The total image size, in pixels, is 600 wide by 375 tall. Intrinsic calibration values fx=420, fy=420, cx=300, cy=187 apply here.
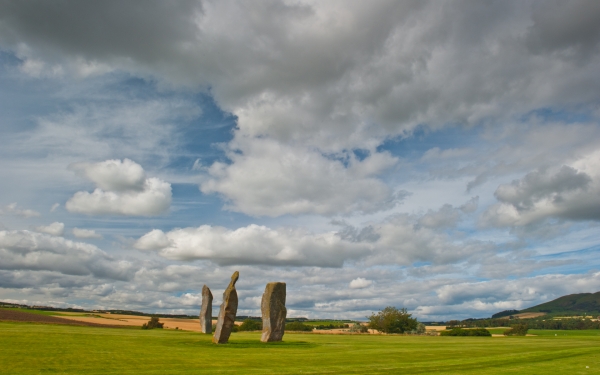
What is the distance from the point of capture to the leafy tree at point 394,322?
8875 centimetres

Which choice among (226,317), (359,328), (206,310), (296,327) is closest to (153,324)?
(206,310)

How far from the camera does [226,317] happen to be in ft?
121

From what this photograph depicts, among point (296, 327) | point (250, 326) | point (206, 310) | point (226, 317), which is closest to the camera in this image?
point (226, 317)

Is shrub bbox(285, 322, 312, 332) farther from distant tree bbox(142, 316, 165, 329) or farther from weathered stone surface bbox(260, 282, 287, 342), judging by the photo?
weathered stone surface bbox(260, 282, 287, 342)

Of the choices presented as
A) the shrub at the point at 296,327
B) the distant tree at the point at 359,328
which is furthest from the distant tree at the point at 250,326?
the distant tree at the point at 359,328

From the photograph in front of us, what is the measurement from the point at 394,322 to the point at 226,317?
60860 mm

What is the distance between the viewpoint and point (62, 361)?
69.2 feet

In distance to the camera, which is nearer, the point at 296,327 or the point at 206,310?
the point at 206,310

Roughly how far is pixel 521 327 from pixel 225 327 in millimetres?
80766

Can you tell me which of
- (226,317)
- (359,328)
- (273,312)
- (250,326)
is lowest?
(359,328)

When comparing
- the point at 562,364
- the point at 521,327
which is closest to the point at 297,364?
the point at 562,364

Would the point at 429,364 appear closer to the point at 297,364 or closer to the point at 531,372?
the point at 531,372

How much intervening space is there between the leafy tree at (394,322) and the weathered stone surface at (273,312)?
5378 centimetres

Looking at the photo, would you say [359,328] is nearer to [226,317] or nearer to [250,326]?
[250,326]
